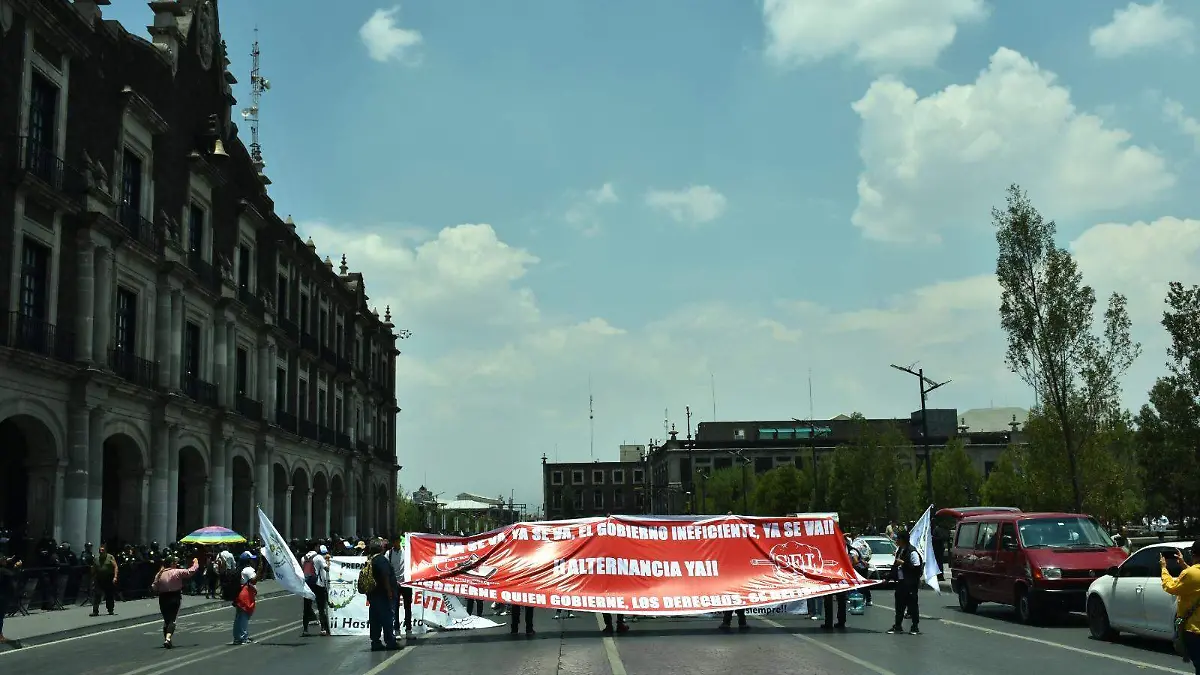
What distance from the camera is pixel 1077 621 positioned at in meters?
21.2

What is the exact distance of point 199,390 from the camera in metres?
39.8

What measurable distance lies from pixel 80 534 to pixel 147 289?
8.84 metres

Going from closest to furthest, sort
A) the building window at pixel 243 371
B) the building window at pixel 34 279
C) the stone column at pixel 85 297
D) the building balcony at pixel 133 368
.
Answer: the building window at pixel 34 279 < the stone column at pixel 85 297 < the building balcony at pixel 133 368 < the building window at pixel 243 371

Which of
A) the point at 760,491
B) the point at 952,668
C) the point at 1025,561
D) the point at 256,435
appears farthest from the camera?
the point at 760,491

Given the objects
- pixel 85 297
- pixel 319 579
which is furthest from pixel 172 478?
pixel 319 579

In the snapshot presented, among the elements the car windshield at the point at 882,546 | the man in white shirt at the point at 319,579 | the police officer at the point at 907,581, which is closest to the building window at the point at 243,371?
the car windshield at the point at 882,546

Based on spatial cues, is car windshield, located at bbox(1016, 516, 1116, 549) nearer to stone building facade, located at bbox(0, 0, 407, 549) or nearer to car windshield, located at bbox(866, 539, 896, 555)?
car windshield, located at bbox(866, 539, 896, 555)

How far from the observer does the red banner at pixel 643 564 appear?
61.2 feet

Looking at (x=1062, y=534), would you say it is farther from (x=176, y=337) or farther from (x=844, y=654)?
(x=176, y=337)

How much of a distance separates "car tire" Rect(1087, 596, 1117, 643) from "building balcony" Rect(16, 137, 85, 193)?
25316 millimetres

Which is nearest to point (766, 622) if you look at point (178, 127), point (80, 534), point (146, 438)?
point (80, 534)

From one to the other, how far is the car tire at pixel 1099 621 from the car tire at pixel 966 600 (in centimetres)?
566

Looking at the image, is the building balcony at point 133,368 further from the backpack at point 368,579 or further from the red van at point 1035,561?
the red van at point 1035,561

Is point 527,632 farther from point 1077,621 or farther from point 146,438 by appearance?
point 146,438
